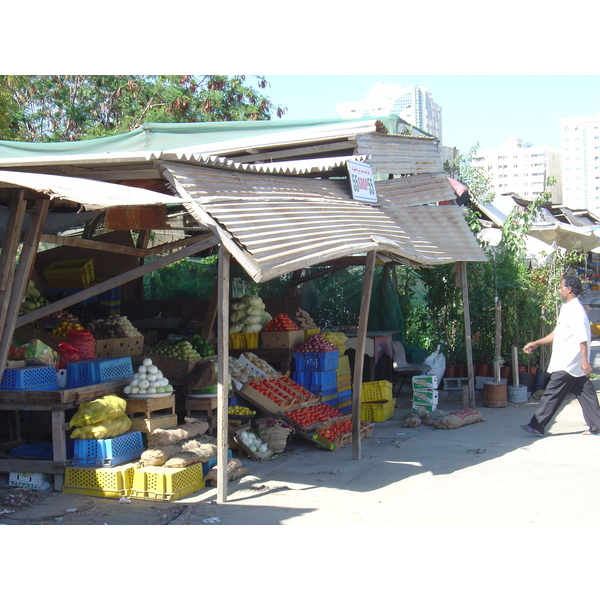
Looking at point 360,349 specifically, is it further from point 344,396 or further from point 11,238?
point 11,238

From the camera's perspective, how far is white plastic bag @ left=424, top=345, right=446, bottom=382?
1173 centimetres

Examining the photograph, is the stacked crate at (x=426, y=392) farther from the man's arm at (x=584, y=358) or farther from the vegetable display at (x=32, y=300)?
the vegetable display at (x=32, y=300)

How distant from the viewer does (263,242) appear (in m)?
5.92

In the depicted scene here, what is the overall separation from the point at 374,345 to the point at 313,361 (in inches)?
90.7

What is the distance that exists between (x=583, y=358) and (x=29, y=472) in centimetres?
634

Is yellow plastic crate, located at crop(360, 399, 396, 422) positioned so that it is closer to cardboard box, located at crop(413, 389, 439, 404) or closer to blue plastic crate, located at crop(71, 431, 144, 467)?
cardboard box, located at crop(413, 389, 439, 404)

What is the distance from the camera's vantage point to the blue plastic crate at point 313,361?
30.8 feet

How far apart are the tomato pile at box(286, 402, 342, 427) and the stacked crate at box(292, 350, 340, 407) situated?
44cm

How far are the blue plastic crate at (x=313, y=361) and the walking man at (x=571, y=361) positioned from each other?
2861mm

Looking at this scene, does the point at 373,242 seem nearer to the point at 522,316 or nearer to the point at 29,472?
the point at 29,472

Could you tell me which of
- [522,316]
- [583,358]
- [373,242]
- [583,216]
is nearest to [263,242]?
[373,242]

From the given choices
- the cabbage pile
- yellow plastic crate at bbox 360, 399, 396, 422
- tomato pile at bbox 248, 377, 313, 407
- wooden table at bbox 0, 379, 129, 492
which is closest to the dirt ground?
wooden table at bbox 0, 379, 129, 492

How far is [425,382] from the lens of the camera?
1029 cm

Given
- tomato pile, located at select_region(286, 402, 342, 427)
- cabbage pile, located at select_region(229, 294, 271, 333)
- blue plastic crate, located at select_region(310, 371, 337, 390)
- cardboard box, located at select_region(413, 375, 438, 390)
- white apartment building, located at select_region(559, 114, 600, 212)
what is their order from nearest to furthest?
1. tomato pile, located at select_region(286, 402, 342, 427)
2. blue plastic crate, located at select_region(310, 371, 337, 390)
3. cabbage pile, located at select_region(229, 294, 271, 333)
4. cardboard box, located at select_region(413, 375, 438, 390)
5. white apartment building, located at select_region(559, 114, 600, 212)
